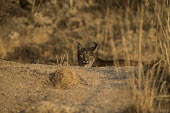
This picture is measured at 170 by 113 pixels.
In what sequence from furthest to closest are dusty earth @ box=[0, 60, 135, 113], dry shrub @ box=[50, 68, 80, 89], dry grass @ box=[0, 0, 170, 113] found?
dry grass @ box=[0, 0, 170, 113] < dry shrub @ box=[50, 68, 80, 89] < dusty earth @ box=[0, 60, 135, 113]

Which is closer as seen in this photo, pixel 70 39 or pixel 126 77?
pixel 126 77

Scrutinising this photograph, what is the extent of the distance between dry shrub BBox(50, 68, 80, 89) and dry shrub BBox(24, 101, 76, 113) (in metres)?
0.85

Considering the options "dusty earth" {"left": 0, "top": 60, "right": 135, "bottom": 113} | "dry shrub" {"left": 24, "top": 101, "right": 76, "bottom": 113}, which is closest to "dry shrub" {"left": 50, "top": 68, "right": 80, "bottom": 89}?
"dusty earth" {"left": 0, "top": 60, "right": 135, "bottom": 113}

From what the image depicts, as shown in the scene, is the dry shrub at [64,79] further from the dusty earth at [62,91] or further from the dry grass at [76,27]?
the dry grass at [76,27]

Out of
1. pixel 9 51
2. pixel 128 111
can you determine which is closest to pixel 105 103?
pixel 128 111

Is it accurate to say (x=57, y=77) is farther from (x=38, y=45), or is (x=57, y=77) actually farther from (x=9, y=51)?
(x=38, y=45)

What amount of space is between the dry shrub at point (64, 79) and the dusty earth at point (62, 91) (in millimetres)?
55

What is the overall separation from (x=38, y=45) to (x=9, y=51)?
1.25 m

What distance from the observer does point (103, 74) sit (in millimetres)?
6809

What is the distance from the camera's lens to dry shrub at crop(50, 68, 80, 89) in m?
6.33

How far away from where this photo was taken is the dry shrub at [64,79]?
20.8 feet

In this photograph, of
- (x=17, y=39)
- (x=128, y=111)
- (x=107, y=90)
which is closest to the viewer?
(x=128, y=111)

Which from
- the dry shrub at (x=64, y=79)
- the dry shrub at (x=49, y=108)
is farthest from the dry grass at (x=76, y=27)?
the dry shrub at (x=49, y=108)

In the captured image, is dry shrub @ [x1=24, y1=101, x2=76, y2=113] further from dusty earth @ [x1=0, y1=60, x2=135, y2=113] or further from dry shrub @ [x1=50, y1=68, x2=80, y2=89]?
dry shrub @ [x1=50, y1=68, x2=80, y2=89]
